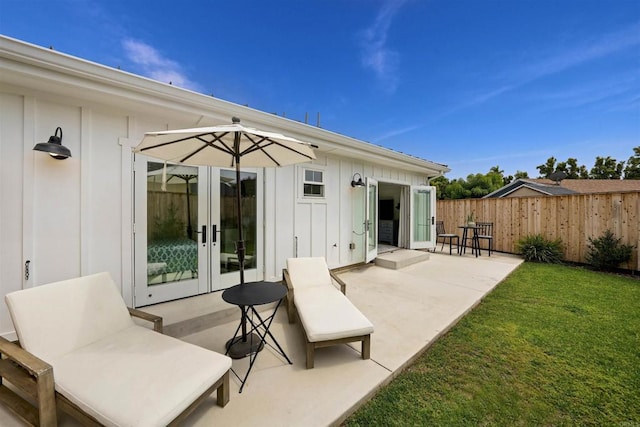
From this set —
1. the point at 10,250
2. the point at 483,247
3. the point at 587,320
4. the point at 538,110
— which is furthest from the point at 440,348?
the point at 538,110

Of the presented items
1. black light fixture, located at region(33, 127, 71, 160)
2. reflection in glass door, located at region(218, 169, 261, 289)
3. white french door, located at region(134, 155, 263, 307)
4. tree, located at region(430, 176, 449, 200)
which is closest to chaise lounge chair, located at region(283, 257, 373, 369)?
reflection in glass door, located at region(218, 169, 261, 289)

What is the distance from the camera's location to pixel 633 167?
2112cm

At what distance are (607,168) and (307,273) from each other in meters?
35.7

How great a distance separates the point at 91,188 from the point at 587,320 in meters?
6.75

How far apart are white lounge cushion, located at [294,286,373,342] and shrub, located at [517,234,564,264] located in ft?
24.3

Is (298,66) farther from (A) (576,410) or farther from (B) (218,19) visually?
(A) (576,410)

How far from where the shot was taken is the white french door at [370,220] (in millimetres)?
5839

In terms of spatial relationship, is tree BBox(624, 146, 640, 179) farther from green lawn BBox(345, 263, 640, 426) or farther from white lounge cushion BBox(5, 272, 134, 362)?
white lounge cushion BBox(5, 272, 134, 362)

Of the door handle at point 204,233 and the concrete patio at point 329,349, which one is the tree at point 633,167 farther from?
the door handle at point 204,233

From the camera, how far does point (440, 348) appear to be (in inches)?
106

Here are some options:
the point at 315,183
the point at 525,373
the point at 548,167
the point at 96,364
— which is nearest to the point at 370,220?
the point at 315,183

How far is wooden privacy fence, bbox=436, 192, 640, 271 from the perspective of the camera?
19.7 feet

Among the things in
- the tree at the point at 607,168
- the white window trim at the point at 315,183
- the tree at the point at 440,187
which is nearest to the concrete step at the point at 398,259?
the white window trim at the point at 315,183

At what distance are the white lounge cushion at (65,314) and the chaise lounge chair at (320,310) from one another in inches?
68.9
